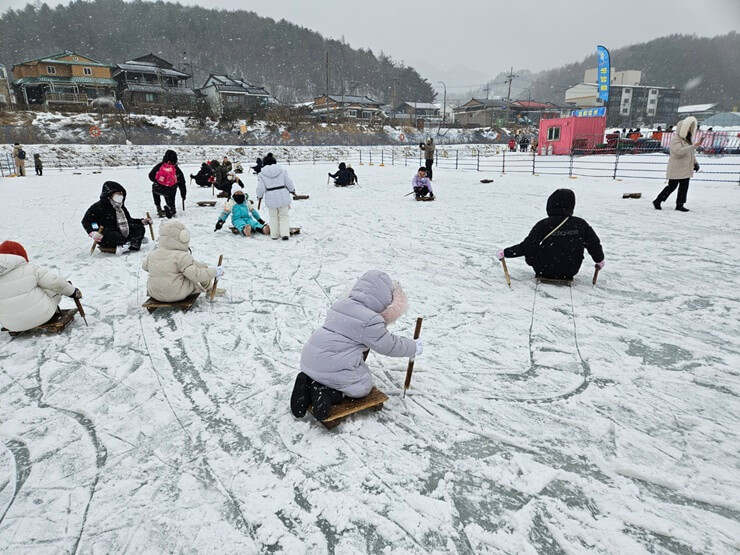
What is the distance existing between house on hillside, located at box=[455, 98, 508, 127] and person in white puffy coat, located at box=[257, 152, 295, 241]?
6640cm

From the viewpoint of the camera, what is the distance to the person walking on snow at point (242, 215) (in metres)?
7.88

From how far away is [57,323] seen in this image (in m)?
3.96

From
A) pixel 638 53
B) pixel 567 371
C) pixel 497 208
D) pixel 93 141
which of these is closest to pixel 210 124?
pixel 93 141

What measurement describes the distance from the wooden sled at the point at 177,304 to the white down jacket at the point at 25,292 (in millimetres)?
694

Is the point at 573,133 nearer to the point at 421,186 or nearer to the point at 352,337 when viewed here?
the point at 421,186

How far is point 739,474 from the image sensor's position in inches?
90.4

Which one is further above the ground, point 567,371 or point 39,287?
point 39,287

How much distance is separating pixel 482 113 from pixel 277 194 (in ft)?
237

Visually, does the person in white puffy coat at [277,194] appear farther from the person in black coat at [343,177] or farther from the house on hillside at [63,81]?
the house on hillside at [63,81]

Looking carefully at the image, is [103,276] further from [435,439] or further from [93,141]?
[93,141]

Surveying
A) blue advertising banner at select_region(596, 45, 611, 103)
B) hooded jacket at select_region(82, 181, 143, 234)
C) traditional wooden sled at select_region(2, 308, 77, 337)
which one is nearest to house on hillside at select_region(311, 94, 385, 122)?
blue advertising banner at select_region(596, 45, 611, 103)

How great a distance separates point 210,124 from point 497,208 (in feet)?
117

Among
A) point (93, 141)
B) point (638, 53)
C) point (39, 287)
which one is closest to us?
point (39, 287)

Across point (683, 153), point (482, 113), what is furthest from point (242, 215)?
point (482, 113)
